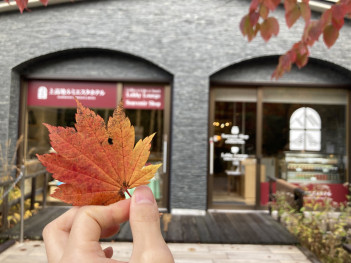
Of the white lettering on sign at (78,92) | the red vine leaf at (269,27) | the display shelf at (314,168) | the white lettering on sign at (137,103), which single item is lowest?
the display shelf at (314,168)

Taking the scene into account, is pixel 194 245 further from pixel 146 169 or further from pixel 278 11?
pixel 278 11

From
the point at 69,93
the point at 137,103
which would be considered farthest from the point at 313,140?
the point at 69,93

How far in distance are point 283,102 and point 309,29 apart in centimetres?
480

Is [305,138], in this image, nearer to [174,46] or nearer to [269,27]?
[174,46]

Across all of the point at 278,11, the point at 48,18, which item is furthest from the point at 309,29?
the point at 48,18

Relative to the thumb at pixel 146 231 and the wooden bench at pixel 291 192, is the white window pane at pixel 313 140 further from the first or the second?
the thumb at pixel 146 231

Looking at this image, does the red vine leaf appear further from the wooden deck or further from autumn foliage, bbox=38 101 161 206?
the wooden deck

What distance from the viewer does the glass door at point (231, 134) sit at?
292 inches

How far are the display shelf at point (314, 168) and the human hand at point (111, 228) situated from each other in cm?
749

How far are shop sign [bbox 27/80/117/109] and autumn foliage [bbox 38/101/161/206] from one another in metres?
6.85

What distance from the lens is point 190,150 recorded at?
22.6 feet

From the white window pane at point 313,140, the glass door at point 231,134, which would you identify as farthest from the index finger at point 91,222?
the white window pane at point 313,140

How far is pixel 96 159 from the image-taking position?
54cm

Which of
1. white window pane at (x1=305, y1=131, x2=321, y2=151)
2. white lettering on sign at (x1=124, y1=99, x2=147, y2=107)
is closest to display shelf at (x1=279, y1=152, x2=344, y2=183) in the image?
white window pane at (x1=305, y1=131, x2=321, y2=151)
